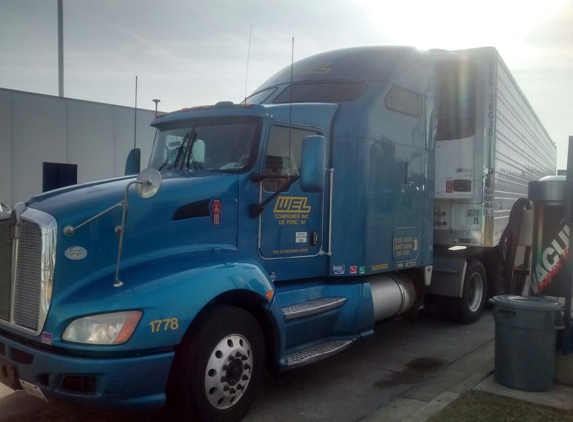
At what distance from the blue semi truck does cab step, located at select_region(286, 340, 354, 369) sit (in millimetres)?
31

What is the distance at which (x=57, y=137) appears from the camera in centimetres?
1490

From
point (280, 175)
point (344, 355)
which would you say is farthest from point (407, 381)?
point (280, 175)

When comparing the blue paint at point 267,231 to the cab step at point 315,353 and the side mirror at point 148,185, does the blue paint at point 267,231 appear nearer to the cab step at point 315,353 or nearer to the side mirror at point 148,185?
the cab step at point 315,353

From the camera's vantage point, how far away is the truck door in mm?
5320

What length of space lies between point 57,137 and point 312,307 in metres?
11.6

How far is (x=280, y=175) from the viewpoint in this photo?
209 inches

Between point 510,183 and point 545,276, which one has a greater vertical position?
point 510,183

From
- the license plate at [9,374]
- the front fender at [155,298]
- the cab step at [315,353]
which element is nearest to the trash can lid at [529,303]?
the cab step at [315,353]

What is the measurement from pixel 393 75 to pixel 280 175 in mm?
2229

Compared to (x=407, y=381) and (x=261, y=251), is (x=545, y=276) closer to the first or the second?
(x=407, y=381)

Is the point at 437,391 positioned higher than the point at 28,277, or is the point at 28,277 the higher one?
the point at 28,277

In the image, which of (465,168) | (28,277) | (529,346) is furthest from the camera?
(465,168)

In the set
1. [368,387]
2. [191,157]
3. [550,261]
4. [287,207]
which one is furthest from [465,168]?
[191,157]

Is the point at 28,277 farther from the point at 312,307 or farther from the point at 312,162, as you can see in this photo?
the point at 312,307
